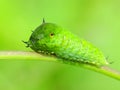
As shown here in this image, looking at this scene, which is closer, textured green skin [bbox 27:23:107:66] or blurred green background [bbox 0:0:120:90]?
textured green skin [bbox 27:23:107:66]

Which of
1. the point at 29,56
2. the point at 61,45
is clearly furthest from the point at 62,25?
the point at 29,56

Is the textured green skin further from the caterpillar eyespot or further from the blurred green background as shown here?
the blurred green background

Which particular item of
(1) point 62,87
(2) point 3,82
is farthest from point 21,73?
(1) point 62,87

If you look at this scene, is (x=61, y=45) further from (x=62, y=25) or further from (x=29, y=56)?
(x=62, y=25)

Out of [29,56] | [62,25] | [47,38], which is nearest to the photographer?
[29,56]

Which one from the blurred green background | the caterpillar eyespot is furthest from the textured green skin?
the blurred green background

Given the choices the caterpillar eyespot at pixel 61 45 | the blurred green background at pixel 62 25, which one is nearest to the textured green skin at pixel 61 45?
the caterpillar eyespot at pixel 61 45
